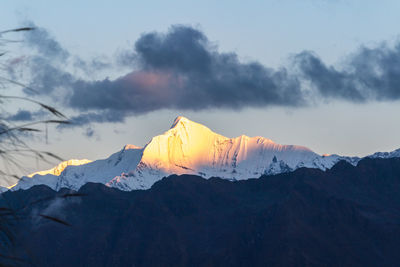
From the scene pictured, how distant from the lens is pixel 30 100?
11328 mm

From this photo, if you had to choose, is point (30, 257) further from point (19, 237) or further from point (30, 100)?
point (30, 100)

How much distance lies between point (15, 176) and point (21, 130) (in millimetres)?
723

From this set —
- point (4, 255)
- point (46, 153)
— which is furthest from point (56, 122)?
point (4, 255)

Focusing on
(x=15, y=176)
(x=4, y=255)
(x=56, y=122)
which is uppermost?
(x=56, y=122)

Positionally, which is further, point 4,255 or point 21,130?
point 21,130

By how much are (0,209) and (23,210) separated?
0.42m

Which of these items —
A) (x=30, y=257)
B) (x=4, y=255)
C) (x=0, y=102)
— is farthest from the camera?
(x=0, y=102)

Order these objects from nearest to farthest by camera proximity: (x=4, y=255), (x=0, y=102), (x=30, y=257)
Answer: (x=30, y=257), (x=4, y=255), (x=0, y=102)

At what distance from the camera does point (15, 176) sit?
1159 centimetres

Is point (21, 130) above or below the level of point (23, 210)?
above

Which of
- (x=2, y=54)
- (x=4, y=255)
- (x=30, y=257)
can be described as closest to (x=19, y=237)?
(x=4, y=255)

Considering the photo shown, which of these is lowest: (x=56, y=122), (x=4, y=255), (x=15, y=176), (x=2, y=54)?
(x=4, y=255)

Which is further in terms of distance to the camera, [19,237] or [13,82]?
[13,82]

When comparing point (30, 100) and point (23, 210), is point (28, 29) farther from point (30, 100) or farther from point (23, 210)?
point (23, 210)
